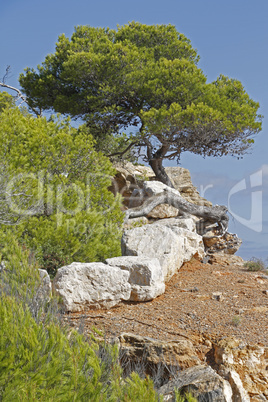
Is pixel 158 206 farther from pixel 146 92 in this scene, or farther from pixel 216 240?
pixel 146 92

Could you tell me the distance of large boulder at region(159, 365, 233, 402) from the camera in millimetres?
4176

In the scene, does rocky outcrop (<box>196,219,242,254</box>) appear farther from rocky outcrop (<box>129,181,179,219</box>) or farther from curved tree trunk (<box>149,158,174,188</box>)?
curved tree trunk (<box>149,158,174,188</box>)

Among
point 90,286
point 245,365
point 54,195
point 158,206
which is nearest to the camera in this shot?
point 245,365

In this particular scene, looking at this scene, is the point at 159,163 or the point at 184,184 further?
the point at 184,184

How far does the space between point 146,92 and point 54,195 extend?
394 inches

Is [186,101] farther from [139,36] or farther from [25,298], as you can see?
[25,298]

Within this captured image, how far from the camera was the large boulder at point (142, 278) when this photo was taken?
291 inches

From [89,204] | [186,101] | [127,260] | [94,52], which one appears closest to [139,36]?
[94,52]

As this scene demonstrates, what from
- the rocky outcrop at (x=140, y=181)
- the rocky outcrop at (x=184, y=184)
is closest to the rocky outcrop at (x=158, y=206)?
the rocky outcrop at (x=140, y=181)

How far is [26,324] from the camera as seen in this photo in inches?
152

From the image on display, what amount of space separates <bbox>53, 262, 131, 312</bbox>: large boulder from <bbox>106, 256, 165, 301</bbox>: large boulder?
0.33 metres

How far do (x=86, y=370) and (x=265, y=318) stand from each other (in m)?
3.96

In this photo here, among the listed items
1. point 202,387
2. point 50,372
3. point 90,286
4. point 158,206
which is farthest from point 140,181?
point 50,372

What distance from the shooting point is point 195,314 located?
6.76m
